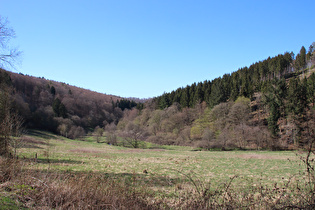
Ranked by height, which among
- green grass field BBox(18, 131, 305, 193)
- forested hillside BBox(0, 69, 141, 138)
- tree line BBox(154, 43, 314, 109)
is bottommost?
green grass field BBox(18, 131, 305, 193)

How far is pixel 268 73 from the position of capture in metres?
100

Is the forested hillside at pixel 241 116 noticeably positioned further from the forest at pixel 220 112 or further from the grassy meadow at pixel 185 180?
the grassy meadow at pixel 185 180

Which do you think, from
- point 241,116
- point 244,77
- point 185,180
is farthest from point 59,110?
point 185,180

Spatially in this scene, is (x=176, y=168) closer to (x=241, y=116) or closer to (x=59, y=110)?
(x=241, y=116)

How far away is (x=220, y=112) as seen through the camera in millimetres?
60844

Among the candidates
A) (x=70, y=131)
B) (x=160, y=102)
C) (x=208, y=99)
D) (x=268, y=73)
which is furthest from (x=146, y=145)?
(x=268, y=73)

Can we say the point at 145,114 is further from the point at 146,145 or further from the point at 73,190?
the point at 73,190

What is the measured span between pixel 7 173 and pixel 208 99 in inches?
3289

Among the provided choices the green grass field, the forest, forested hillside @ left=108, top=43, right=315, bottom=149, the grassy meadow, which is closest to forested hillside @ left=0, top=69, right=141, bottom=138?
the forest

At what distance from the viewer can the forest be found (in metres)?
47.0

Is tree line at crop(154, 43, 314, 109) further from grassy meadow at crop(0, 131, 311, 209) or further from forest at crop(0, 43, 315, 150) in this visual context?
grassy meadow at crop(0, 131, 311, 209)

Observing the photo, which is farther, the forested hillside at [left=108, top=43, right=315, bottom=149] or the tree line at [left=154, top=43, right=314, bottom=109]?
the tree line at [left=154, top=43, right=314, bottom=109]

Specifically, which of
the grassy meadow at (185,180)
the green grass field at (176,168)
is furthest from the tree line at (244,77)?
the grassy meadow at (185,180)

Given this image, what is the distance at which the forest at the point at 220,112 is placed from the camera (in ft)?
154
